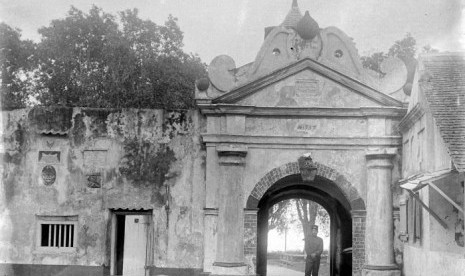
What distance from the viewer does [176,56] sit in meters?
27.2

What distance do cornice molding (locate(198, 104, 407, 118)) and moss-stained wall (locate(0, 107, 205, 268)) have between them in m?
0.58

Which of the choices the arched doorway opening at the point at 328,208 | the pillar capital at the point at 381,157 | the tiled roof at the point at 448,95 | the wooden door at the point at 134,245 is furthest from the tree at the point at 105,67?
the tiled roof at the point at 448,95

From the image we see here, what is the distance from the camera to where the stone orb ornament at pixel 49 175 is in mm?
14164

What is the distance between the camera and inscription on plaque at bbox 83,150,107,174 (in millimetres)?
14109

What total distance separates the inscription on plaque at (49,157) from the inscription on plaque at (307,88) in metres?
5.56

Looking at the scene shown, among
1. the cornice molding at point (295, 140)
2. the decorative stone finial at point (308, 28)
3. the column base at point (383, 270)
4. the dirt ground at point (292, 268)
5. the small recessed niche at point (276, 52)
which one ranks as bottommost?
the dirt ground at point (292, 268)

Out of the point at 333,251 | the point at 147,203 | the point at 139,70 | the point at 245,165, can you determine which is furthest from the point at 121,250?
the point at 139,70

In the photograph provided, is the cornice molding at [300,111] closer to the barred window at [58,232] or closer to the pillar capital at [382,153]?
the pillar capital at [382,153]

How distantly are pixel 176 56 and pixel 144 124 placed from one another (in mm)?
13459

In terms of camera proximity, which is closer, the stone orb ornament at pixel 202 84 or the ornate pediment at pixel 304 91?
the ornate pediment at pixel 304 91

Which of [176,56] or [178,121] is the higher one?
[176,56]

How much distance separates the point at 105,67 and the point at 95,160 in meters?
13.0

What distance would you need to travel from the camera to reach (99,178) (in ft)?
46.1

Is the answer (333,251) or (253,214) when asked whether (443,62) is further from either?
(333,251)
